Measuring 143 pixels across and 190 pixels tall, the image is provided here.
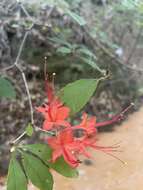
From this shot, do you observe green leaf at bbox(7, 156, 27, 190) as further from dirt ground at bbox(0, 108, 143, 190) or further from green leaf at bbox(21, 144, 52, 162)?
dirt ground at bbox(0, 108, 143, 190)

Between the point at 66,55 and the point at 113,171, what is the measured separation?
793 mm

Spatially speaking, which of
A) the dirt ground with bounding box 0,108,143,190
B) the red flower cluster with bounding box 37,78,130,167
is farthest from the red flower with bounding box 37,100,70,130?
the dirt ground with bounding box 0,108,143,190

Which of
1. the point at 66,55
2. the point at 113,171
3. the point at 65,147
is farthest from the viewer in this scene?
the point at 66,55

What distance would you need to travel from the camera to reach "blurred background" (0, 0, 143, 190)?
7.14ft

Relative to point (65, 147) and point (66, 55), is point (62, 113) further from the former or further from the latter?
point (66, 55)

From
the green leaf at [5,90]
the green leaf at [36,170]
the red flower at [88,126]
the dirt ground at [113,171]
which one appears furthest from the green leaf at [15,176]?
the dirt ground at [113,171]

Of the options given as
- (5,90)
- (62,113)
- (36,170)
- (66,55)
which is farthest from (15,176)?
(66,55)

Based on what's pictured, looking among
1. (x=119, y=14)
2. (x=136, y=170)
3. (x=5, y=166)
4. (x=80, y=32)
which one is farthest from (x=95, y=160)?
(x=119, y=14)

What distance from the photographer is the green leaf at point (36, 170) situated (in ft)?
2.69

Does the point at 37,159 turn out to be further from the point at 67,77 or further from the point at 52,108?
the point at 67,77

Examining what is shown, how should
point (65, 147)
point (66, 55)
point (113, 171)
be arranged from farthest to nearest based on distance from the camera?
point (66, 55), point (113, 171), point (65, 147)

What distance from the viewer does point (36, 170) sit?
825 millimetres

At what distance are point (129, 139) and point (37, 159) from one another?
1.46 metres

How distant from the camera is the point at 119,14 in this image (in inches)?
114
